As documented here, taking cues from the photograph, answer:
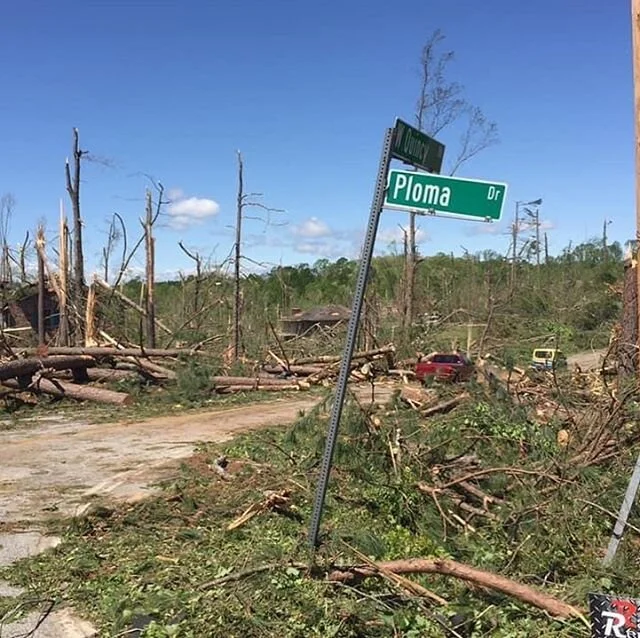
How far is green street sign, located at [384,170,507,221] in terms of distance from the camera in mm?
3885

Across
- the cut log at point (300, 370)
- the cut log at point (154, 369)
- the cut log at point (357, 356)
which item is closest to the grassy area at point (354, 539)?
the cut log at point (154, 369)

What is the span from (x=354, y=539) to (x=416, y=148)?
2.54m

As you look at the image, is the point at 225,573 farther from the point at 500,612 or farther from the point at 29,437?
the point at 29,437

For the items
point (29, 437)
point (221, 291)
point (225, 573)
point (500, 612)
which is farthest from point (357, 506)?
point (221, 291)

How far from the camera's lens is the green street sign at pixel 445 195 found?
388 cm

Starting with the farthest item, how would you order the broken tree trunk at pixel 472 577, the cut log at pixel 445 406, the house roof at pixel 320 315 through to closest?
the house roof at pixel 320 315 < the cut log at pixel 445 406 < the broken tree trunk at pixel 472 577

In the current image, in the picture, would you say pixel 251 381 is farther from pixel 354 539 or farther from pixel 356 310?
pixel 356 310

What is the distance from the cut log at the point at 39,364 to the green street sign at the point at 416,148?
12.9 metres

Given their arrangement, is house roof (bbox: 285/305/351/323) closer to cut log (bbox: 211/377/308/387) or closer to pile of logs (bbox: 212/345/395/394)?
pile of logs (bbox: 212/345/395/394)

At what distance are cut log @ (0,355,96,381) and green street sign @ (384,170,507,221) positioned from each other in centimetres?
1302

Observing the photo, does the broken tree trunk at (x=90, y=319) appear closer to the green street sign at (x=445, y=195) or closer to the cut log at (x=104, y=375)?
the cut log at (x=104, y=375)

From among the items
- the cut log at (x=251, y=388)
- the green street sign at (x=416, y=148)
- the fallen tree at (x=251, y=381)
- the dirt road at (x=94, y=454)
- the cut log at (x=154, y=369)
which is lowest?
the dirt road at (x=94, y=454)

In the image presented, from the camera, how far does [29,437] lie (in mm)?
11586

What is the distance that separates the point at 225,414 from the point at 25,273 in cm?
2054
